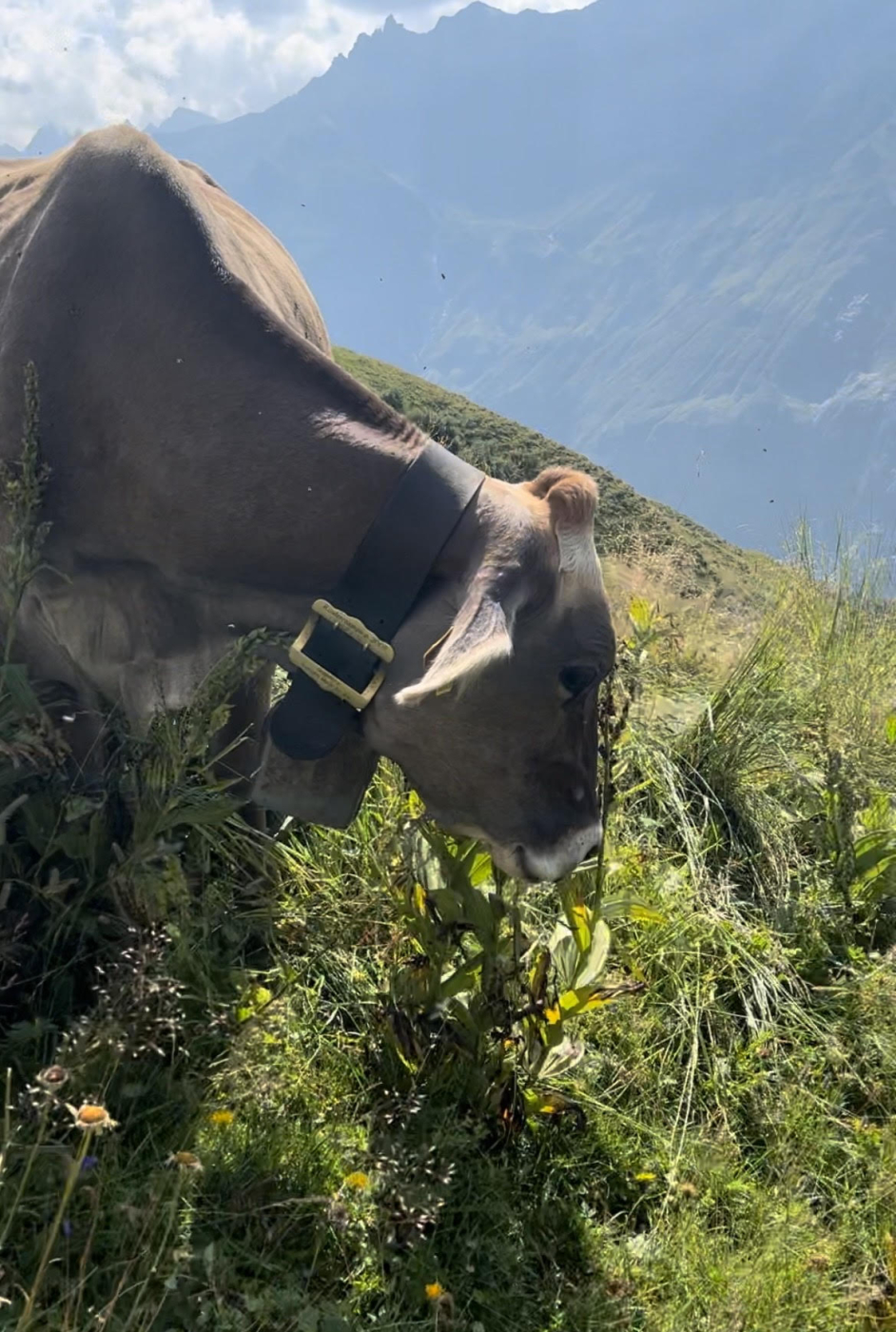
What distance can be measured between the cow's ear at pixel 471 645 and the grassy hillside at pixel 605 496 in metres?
3.29

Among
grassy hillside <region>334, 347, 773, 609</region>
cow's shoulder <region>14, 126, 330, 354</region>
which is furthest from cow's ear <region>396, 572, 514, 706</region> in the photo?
grassy hillside <region>334, 347, 773, 609</region>

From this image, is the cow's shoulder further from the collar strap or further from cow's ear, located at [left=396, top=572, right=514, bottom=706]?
cow's ear, located at [left=396, top=572, right=514, bottom=706]

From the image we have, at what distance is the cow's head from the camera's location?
250 cm

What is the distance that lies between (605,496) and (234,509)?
39.3 ft

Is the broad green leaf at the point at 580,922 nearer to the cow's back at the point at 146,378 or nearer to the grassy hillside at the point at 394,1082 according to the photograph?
the grassy hillside at the point at 394,1082

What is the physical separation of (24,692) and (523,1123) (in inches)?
72.6

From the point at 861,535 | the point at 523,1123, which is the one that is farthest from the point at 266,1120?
the point at 861,535

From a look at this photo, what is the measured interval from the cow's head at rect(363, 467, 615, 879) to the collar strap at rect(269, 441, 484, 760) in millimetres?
50

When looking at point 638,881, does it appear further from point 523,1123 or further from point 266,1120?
point 266,1120

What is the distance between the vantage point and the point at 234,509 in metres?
2.70

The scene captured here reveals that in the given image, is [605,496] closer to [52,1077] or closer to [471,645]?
[471,645]

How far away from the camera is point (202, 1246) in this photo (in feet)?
7.32

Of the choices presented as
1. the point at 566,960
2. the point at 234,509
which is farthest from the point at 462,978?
the point at 234,509

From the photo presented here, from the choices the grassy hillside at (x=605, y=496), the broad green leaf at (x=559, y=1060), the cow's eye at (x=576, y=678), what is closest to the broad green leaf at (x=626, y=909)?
the broad green leaf at (x=559, y=1060)
